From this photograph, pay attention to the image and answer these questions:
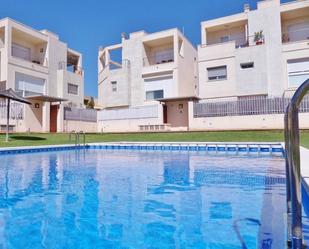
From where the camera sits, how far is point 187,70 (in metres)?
29.7

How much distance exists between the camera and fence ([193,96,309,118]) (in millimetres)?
19861

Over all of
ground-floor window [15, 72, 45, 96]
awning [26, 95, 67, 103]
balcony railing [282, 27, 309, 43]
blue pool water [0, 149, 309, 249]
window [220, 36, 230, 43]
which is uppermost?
window [220, 36, 230, 43]

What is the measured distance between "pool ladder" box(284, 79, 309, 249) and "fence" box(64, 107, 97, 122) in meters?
26.2

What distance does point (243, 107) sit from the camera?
21.1 m

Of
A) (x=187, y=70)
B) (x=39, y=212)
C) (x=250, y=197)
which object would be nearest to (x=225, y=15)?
(x=187, y=70)

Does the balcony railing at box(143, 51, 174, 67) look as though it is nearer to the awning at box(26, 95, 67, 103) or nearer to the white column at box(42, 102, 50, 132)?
the awning at box(26, 95, 67, 103)

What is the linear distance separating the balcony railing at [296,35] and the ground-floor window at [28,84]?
25155 mm

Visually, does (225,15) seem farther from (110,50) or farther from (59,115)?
(59,115)

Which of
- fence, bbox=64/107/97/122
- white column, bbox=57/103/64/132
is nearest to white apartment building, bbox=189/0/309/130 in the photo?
fence, bbox=64/107/97/122

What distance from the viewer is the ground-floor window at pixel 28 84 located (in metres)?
25.3

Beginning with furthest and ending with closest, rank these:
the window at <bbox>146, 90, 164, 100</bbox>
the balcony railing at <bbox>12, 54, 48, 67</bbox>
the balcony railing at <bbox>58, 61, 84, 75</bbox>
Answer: the balcony railing at <bbox>58, 61, 84, 75</bbox>
the balcony railing at <bbox>12, 54, 48, 67</bbox>
the window at <bbox>146, 90, 164, 100</bbox>

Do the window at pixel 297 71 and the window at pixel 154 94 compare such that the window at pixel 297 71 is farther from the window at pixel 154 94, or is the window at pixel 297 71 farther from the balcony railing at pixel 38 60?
the balcony railing at pixel 38 60

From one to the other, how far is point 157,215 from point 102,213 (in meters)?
0.91

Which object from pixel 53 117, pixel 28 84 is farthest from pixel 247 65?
pixel 28 84
